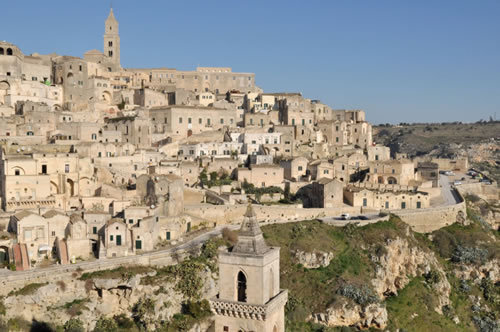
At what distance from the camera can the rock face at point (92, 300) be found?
29797 mm

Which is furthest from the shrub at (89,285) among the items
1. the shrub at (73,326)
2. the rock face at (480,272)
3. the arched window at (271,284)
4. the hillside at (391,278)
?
the rock face at (480,272)

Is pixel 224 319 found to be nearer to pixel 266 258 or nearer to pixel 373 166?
pixel 266 258

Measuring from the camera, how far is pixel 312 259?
1532 inches

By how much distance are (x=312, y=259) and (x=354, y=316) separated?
531cm

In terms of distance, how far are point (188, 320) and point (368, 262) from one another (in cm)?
A: 1451

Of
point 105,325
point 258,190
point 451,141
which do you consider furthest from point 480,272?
point 451,141

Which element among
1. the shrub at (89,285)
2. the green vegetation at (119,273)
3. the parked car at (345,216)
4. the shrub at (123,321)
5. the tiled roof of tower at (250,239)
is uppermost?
the tiled roof of tower at (250,239)

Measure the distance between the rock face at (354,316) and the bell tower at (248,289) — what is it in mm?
17858

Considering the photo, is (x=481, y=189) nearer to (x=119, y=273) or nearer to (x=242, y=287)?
(x=119, y=273)

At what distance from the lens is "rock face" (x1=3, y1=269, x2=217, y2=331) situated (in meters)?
29.8

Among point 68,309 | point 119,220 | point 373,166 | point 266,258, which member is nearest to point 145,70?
point 373,166

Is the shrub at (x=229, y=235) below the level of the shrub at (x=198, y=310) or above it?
above

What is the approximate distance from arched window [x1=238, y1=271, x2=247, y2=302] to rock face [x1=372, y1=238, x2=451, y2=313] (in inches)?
927

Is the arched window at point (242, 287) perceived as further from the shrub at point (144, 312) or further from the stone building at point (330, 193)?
the stone building at point (330, 193)
